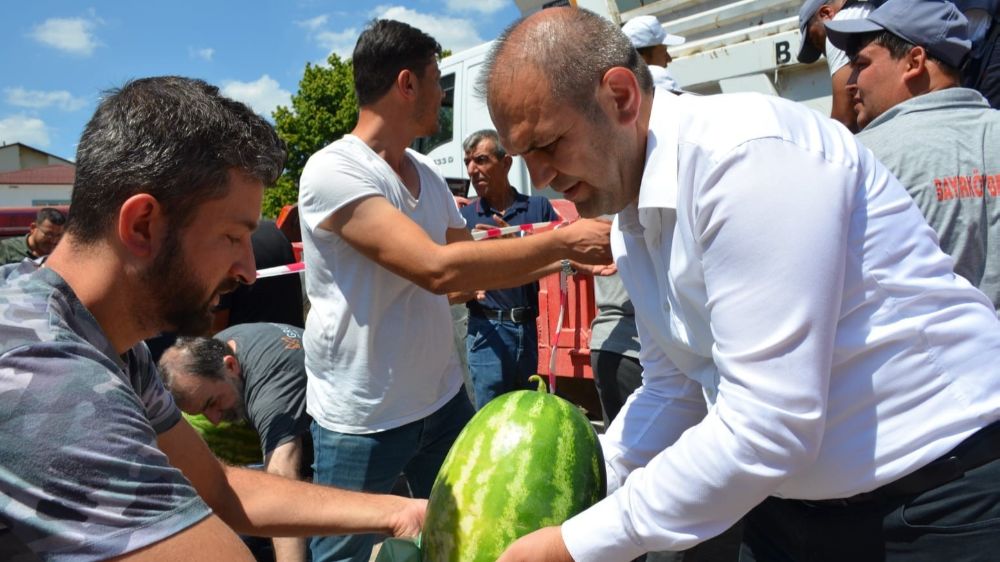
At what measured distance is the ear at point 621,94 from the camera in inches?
66.1

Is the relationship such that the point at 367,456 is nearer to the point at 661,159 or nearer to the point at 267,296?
the point at 661,159

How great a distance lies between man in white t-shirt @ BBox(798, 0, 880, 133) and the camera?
3018 millimetres

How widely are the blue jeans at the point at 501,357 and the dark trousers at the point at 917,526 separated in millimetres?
3718

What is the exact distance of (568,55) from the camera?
1.66 metres

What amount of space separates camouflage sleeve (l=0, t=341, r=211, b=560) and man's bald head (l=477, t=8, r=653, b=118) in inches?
40.7

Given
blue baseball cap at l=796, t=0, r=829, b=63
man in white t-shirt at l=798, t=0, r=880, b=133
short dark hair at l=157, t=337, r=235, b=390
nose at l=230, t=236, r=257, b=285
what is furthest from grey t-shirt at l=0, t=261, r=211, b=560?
blue baseball cap at l=796, t=0, r=829, b=63

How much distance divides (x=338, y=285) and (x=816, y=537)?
185 cm

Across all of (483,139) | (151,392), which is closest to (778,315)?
(151,392)

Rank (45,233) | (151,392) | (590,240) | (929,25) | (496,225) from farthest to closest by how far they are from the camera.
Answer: (45,233), (496,225), (590,240), (929,25), (151,392)

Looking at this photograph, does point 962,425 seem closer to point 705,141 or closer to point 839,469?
point 839,469

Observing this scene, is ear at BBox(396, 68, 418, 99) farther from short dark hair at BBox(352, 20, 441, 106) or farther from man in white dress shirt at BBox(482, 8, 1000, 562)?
man in white dress shirt at BBox(482, 8, 1000, 562)

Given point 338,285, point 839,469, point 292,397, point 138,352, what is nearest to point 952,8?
point 839,469

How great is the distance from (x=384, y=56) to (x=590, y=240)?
1.12 metres

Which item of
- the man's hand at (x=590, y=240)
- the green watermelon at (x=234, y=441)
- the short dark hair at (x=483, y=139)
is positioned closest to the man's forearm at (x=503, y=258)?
the man's hand at (x=590, y=240)
